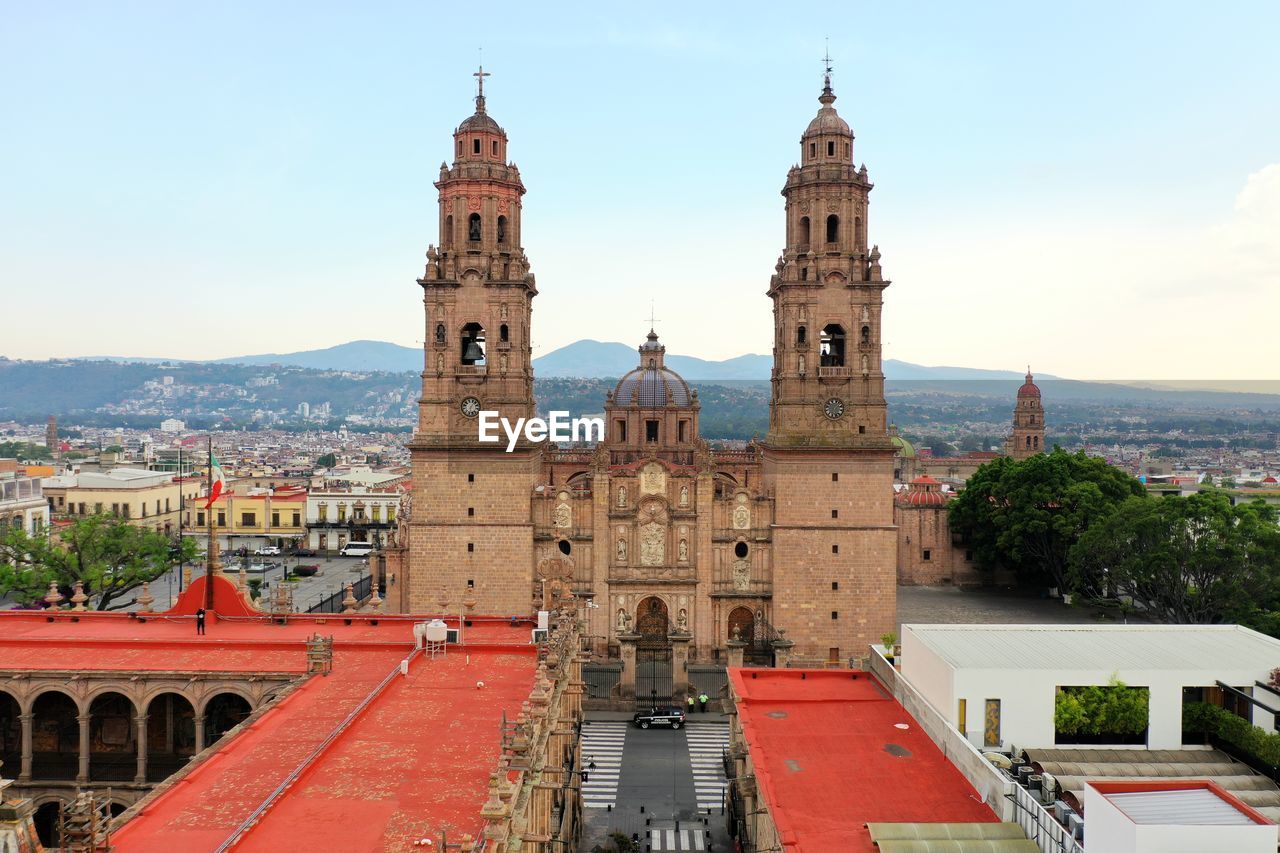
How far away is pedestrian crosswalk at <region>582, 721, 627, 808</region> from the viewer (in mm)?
32438

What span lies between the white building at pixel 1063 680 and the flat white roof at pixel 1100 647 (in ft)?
0.08

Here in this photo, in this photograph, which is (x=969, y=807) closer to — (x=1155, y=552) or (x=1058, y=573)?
(x=1155, y=552)

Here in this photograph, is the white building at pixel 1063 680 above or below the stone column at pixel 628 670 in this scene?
above

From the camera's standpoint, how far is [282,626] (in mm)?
33625

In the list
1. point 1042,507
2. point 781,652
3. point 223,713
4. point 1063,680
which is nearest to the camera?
point 1063,680

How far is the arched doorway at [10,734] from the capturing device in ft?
97.4

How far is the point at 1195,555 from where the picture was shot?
1714 inches

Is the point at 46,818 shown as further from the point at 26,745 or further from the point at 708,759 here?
the point at 708,759

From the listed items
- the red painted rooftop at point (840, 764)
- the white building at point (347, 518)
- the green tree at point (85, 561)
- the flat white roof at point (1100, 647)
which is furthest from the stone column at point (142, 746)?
the white building at point (347, 518)

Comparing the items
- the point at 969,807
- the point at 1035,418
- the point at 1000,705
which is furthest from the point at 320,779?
the point at 1035,418

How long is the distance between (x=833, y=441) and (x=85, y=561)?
38181 millimetres

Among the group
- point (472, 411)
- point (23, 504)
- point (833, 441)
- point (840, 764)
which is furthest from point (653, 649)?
point (23, 504)

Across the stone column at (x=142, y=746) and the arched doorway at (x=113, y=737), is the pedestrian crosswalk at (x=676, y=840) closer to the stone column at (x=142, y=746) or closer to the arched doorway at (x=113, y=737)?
the stone column at (x=142, y=746)

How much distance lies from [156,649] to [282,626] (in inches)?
172
